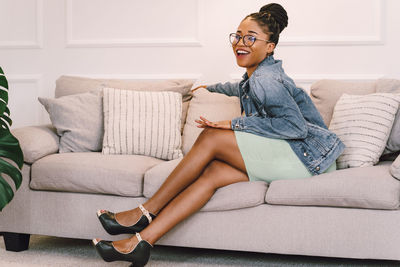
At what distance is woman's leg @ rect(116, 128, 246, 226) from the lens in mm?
2410

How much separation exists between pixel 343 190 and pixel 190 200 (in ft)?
2.19

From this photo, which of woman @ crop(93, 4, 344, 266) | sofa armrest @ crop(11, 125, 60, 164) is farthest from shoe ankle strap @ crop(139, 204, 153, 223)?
sofa armrest @ crop(11, 125, 60, 164)

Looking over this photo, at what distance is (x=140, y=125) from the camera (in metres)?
2.97

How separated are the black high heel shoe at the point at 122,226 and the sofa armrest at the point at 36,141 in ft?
1.95

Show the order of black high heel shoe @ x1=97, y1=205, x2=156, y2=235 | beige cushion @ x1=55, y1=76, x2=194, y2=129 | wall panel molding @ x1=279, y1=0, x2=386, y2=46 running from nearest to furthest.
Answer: black high heel shoe @ x1=97, y1=205, x2=156, y2=235 < beige cushion @ x1=55, y1=76, x2=194, y2=129 < wall panel molding @ x1=279, y1=0, x2=386, y2=46

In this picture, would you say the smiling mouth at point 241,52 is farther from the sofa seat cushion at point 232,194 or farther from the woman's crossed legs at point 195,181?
the sofa seat cushion at point 232,194

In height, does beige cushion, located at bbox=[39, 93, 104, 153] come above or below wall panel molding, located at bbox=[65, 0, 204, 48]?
below

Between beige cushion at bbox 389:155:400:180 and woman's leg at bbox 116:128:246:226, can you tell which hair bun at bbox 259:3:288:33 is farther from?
beige cushion at bbox 389:155:400:180

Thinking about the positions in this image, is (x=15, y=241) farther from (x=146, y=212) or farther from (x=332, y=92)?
(x=332, y=92)

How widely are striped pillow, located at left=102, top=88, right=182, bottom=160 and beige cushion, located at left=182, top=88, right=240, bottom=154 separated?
82mm

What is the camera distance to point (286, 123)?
2412mm

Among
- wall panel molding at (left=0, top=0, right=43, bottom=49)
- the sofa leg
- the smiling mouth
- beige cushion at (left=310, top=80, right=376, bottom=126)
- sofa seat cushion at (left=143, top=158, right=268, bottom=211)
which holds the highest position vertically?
wall panel molding at (left=0, top=0, right=43, bottom=49)

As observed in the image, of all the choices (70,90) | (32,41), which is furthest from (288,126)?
(32,41)

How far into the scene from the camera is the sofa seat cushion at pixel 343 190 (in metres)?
2.26
